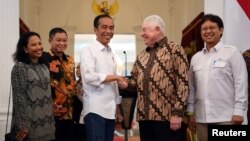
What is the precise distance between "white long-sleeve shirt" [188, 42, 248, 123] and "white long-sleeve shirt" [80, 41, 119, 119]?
0.68 metres

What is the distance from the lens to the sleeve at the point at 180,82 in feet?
9.87

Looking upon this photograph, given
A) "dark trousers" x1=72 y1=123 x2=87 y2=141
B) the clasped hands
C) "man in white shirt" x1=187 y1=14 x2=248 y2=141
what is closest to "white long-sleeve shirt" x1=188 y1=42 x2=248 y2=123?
"man in white shirt" x1=187 y1=14 x2=248 y2=141

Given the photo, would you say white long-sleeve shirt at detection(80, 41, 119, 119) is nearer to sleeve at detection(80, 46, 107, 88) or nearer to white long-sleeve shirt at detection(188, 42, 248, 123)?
sleeve at detection(80, 46, 107, 88)

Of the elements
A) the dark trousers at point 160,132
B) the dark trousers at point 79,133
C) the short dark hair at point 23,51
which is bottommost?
the dark trousers at point 79,133

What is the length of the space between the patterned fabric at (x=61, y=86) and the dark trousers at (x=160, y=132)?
34.3 inches

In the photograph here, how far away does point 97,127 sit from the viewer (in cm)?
319

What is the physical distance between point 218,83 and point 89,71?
0.94 m

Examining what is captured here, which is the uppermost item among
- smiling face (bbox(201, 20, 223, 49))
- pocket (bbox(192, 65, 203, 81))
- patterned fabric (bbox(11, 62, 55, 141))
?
smiling face (bbox(201, 20, 223, 49))

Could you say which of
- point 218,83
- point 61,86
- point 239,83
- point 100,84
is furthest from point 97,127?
point 239,83

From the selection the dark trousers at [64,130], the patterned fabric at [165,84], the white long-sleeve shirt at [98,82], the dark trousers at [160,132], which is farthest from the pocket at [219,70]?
the dark trousers at [64,130]

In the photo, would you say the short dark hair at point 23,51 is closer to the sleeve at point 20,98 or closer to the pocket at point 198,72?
the sleeve at point 20,98

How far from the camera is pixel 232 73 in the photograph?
123 inches

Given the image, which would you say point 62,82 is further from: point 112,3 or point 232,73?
point 112,3

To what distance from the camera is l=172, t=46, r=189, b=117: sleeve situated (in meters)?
3.01
